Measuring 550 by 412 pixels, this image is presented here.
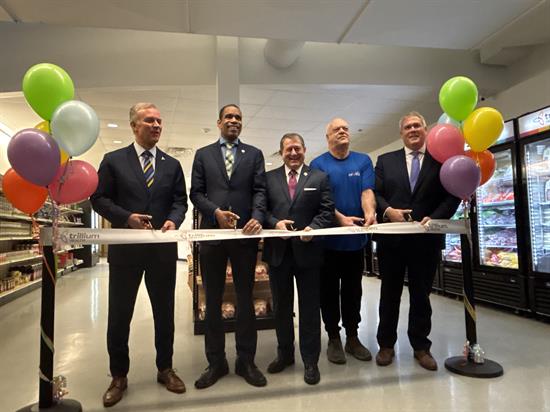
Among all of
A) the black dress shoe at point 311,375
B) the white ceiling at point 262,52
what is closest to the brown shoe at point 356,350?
the black dress shoe at point 311,375

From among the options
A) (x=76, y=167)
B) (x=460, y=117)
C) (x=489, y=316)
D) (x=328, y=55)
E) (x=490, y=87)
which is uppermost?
(x=328, y=55)


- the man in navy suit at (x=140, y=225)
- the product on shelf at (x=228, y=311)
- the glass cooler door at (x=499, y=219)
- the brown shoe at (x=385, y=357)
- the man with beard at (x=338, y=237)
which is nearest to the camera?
the man in navy suit at (x=140, y=225)

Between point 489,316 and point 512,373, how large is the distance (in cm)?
193

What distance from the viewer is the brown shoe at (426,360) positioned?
263cm

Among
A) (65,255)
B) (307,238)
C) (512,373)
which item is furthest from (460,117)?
(65,255)

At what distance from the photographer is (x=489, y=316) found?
14.2ft

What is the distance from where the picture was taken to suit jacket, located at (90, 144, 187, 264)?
2.30m

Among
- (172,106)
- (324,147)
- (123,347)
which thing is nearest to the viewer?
(123,347)

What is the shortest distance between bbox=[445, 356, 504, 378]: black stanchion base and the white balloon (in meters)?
2.70

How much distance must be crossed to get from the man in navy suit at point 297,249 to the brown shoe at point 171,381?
0.60 meters

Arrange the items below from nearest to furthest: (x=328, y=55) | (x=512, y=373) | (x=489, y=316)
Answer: (x=512, y=373)
(x=489, y=316)
(x=328, y=55)

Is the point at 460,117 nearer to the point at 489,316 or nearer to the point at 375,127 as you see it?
the point at 489,316

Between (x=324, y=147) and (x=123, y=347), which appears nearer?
(x=123, y=347)

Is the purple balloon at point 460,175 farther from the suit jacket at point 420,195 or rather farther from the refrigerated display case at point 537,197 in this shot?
the refrigerated display case at point 537,197
